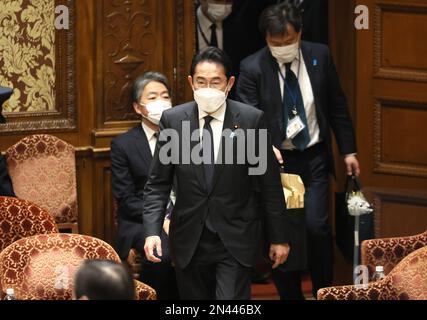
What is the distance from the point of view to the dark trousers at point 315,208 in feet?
24.7

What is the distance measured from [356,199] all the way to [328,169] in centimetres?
29

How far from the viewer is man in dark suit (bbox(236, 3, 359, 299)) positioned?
7.50 m

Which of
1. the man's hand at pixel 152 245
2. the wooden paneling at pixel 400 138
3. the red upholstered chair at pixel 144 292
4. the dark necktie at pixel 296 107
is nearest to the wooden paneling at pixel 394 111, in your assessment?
the wooden paneling at pixel 400 138

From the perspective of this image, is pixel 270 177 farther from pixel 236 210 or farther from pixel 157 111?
pixel 157 111

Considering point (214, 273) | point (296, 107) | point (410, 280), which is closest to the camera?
point (410, 280)

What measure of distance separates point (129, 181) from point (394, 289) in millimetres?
2193

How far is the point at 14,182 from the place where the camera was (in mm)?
7531

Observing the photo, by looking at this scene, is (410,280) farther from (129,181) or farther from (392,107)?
(392,107)

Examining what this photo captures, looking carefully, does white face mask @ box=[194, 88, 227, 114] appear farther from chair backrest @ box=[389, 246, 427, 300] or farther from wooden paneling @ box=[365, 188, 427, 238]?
wooden paneling @ box=[365, 188, 427, 238]

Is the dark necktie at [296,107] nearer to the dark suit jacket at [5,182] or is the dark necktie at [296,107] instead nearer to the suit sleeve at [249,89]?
the suit sleeve at [249,89]

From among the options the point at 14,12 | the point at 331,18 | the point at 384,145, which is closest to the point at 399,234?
the point at 384,145

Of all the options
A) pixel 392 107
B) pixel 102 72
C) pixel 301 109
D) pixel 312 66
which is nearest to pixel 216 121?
pixel 301 109

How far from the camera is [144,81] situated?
7.64 meters

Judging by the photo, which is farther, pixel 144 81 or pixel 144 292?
pixel 144 81
